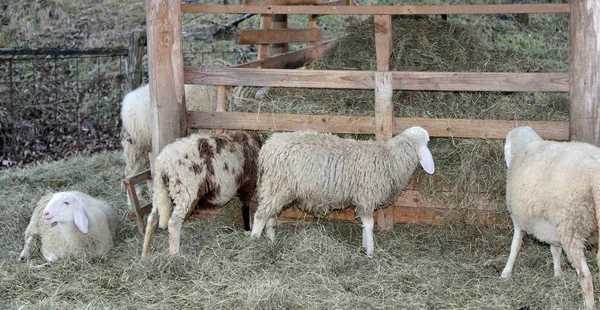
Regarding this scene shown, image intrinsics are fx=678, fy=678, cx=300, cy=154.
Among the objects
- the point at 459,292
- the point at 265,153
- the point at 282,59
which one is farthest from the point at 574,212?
the point at 282,59

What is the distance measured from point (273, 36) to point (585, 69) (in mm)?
4092

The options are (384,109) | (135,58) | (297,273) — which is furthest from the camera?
(135,58)

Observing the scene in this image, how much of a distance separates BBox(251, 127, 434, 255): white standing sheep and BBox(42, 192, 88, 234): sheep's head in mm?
1480

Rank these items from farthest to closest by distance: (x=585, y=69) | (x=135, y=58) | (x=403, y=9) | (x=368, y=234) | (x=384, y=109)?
(x=135, y=58) < (x=384, y=109) < (x=403, y=9) < (x=368, y=234) < (x=585, y=69)

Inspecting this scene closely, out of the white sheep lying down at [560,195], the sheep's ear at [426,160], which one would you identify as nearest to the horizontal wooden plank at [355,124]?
the sheep's ear at [426,160]

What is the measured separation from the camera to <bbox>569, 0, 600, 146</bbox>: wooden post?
573 centimetres

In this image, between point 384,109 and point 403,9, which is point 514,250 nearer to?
point 384,109

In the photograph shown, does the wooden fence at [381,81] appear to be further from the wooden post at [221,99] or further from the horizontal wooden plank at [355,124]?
the wooden post at [221,99]

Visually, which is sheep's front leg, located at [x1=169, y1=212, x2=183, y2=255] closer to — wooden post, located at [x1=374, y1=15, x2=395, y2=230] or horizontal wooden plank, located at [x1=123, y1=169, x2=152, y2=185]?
horizontal wooden plank, located at [x1=123, y1=169, x2=152, y2=185]

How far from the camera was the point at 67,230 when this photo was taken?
5.87 m

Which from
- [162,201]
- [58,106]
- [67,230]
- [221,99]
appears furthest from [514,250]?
[58,106]

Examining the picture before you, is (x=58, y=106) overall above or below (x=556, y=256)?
above

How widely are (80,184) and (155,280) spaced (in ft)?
12.3

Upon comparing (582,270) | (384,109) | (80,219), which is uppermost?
(384,109)
